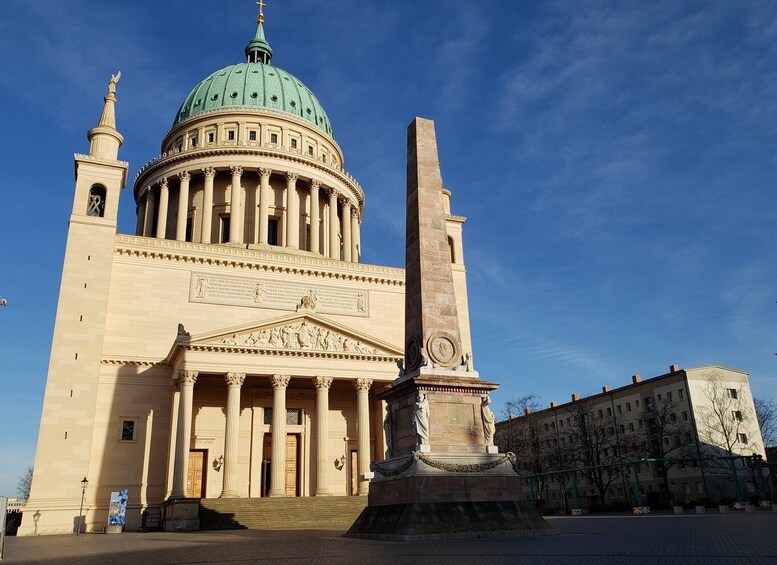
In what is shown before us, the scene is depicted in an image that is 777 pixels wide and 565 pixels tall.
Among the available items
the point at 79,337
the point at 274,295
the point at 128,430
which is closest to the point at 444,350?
the point at 128,430

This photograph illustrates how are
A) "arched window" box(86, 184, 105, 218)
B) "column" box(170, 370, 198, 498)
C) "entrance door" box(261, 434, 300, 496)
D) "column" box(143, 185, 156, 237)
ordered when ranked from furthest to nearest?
"column" box(143, 185, 156, 237)
"arched window" box(86, 184, 105, 218)
"entrance door" box(261, 434, 300, 496)
"column" box(170, 370, 198, 498)

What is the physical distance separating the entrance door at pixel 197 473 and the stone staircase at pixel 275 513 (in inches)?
250

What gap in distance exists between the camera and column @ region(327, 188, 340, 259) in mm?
60156

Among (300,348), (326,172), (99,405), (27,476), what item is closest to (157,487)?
(99,405)

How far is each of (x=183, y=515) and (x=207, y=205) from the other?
1217 inches

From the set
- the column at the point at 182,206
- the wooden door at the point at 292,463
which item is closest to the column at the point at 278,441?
the wooden door at the point at 292,463

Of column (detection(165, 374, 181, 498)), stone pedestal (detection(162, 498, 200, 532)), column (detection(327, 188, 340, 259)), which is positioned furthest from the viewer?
column (detection(327, 188, 340, 259))

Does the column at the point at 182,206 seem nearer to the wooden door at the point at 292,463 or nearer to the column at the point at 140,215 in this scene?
the column at the point at 140,215

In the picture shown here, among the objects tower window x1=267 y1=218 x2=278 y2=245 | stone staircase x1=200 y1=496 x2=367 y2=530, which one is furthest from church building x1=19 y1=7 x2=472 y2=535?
tower window x1=267 y1=218 x2=278 y2=245

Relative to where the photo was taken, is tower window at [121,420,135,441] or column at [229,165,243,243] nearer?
tower window at [121,420,135,441]

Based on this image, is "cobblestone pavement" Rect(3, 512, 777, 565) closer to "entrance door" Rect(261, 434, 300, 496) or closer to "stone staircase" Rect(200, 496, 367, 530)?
"stone staircase" Rect(200, 496, 367, 530)

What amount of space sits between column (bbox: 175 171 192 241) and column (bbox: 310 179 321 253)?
1081cm

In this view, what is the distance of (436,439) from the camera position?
52.7 feet

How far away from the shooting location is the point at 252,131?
6128 cm
